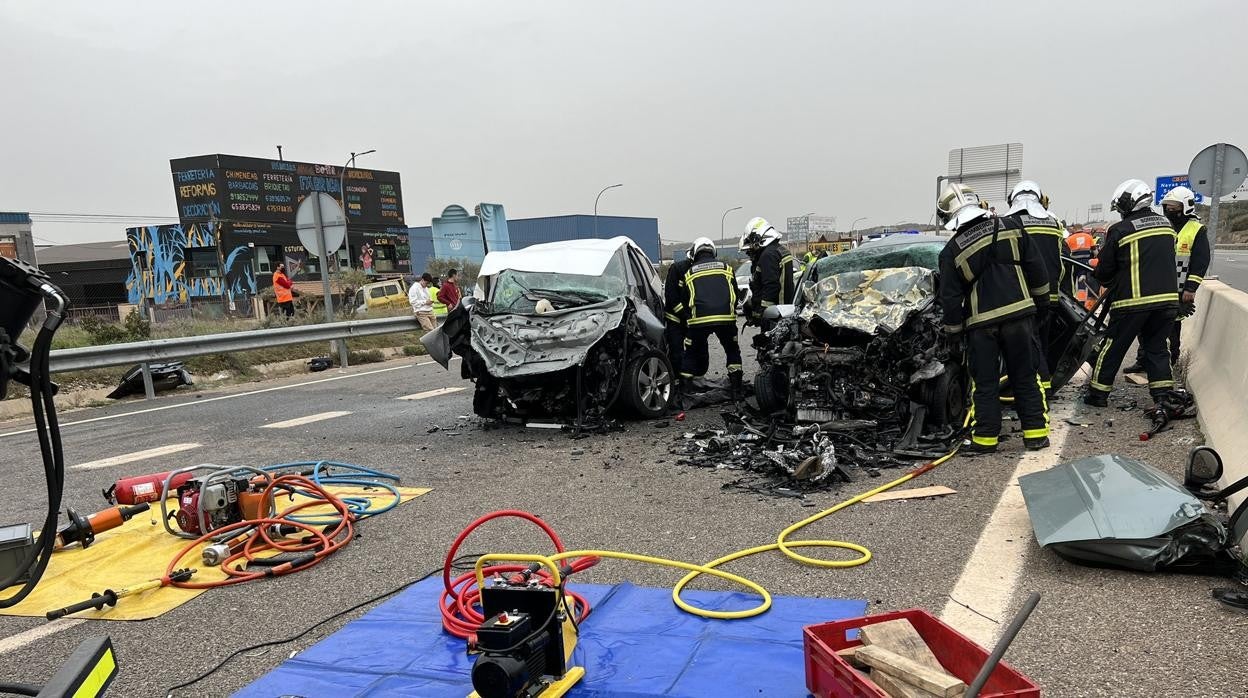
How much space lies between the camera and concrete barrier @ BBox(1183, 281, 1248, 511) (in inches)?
177

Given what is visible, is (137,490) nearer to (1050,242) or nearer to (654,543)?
(654,543)

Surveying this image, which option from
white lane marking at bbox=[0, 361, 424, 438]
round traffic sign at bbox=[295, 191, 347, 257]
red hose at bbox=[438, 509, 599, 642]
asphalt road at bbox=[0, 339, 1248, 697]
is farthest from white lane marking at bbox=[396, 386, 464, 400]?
red hose at bbox=[438, 509, 599, 642]

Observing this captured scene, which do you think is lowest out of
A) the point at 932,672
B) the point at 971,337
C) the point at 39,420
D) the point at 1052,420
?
the point at 1052,420

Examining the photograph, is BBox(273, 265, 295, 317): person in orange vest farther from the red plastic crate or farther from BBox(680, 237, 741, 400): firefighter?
the red plastic crate

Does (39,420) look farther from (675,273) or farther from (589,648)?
(675,273)

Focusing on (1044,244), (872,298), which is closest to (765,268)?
(872,298)

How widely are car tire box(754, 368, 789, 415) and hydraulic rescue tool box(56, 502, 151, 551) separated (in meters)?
4.79

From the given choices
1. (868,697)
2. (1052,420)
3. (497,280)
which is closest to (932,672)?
(868,697)

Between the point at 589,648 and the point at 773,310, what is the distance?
15.1ft

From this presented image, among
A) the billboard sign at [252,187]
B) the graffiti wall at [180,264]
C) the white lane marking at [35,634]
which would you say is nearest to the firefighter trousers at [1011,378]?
the white lane marking at [35,634]

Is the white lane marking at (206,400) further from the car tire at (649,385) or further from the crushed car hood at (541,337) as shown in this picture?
the car tire at (649,385)

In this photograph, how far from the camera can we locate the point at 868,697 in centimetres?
210

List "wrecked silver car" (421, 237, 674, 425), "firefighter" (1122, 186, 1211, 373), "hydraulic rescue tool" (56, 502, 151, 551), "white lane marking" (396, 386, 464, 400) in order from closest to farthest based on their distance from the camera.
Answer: "hydraulic rescue tool" (56, 502, 151, 551) < "wrecked silver car" (421, 237, 674, 425) < "firefighter" (1122, 186, 1211, 373) < "white lane marking" (396, 386, 464, 400)

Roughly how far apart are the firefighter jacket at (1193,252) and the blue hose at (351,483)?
293 inches
